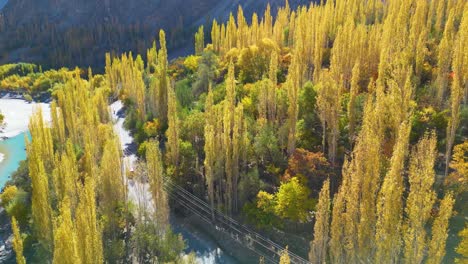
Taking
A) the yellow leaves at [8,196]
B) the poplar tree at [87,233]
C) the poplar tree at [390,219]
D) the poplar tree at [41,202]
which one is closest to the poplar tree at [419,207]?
the poplar tree at [390,219]

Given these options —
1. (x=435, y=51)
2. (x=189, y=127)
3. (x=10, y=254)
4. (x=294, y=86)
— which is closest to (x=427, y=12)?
(x=435, y=51)

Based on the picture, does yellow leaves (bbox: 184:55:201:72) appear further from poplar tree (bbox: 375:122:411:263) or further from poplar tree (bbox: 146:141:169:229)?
poplar tree (bbox: 375:122:411:263)

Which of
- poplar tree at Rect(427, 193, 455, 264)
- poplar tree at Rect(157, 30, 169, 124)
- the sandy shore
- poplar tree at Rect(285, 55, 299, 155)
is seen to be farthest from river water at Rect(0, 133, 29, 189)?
poplar tree at Rect(427, 193, 455, 264)

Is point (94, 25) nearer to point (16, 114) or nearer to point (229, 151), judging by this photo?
point (16, 114)

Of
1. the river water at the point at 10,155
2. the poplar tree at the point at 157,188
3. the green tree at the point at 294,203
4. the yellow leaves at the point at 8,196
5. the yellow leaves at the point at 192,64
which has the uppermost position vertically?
the yellow leaves at the point at 192,64

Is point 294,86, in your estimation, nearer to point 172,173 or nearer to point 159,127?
point 172,173

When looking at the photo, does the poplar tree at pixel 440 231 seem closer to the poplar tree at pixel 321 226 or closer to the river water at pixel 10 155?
the poplar tree at pixel 321 226

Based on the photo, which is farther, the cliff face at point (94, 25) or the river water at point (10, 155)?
the cliff face at point (94, 25)

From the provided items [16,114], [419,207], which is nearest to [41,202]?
[419,207]
